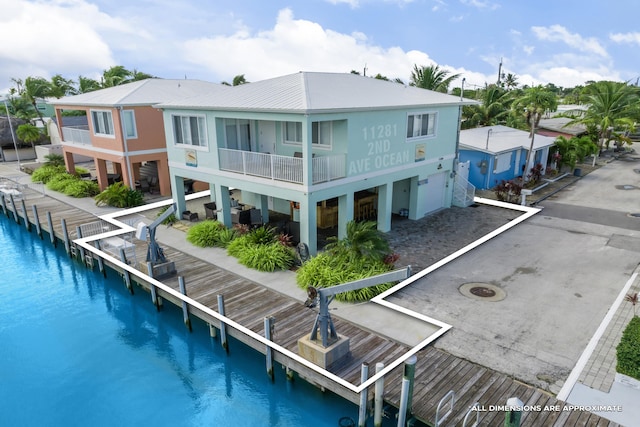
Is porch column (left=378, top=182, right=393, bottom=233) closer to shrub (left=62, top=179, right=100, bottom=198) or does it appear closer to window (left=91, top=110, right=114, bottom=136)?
window (left=91, top=110, right=114, bottom=136)

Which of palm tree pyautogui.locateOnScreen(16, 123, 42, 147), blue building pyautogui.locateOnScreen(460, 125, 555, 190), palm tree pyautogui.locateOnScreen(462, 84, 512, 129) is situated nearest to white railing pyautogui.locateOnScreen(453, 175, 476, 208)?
blue building pyautogui.locateOnScreen(460, 125, 555, 190)

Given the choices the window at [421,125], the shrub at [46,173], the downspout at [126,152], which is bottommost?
the shrub at [46,173]

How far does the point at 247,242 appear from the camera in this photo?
17.2 meters

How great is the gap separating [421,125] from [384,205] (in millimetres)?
4481

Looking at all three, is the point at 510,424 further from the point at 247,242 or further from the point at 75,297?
the point at 75,297

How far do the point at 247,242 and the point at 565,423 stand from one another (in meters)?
12.1

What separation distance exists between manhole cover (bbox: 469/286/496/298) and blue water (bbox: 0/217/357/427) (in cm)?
610

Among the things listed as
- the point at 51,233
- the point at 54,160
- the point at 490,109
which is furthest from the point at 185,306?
the point at 490,109

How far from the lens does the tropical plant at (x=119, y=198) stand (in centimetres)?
2434

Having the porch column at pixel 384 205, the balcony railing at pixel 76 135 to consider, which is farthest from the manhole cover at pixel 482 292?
the balcony railing at pixel 76 135

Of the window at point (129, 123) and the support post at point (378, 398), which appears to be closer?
the support post at point (378, 398)

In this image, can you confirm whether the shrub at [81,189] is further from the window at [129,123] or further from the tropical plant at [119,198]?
the window at [129,123]

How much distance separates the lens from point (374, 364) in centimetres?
1039

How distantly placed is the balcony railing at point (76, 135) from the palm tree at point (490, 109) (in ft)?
96.9
